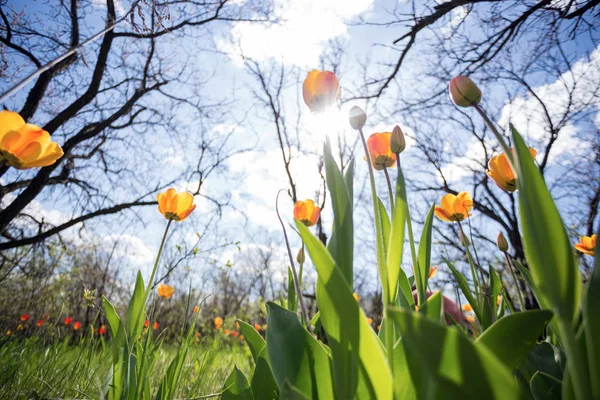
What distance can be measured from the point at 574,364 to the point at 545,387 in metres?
0.23

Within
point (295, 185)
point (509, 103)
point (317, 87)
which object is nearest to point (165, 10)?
point (317, 87)

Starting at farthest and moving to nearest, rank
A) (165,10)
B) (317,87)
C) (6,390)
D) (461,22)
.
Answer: (461,22) → (165,10) → (6,390) → (317,87)

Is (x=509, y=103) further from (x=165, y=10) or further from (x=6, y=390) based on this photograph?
(x=6, y=390)

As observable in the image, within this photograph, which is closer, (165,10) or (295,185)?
(165,10)

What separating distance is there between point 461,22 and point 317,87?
15.3 ft

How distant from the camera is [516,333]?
0.44m

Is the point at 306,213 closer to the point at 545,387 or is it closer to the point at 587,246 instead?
the point at 545,387

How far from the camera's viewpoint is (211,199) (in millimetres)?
6969

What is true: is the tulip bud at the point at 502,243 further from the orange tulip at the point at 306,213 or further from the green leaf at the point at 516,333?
the green leaf at the point at 516,333

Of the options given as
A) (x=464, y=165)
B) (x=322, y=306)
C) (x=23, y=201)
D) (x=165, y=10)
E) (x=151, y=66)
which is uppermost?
(x=151, y=66)

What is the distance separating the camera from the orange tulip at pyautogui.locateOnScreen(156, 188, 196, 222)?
4.35ft

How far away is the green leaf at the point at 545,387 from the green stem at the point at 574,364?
183 millimetres

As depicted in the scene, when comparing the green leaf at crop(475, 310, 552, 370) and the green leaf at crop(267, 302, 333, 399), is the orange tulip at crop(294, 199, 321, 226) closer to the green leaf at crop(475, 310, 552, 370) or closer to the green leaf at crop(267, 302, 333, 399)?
the green leaf at crop(267, 302, 333, 399)

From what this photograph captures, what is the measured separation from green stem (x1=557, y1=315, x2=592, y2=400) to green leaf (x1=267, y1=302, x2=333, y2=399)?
0.33 m
